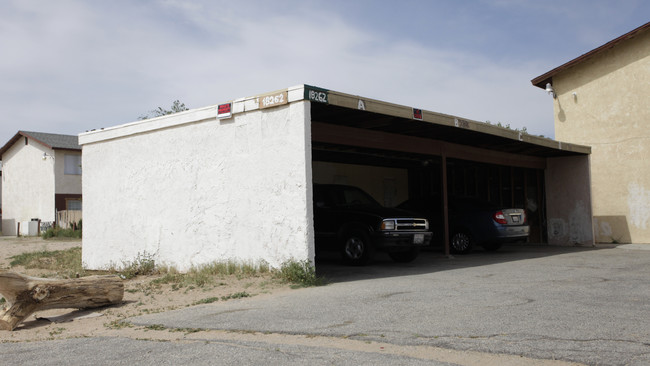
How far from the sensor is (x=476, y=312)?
650 centimetres

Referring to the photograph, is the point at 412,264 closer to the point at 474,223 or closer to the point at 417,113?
the point at 474,223

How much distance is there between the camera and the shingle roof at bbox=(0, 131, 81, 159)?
35.9 meters

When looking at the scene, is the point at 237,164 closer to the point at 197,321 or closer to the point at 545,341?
the point at 197,321

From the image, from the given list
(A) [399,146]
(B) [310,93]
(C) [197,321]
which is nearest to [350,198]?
(A) [399,146]

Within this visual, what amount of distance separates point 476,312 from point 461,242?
29.6 feet

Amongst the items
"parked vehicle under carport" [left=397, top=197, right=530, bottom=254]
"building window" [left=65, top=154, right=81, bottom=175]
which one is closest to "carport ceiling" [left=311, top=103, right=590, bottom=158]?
"parked vehicle under carport" [left=397, top=197, right=530, bottom=254]

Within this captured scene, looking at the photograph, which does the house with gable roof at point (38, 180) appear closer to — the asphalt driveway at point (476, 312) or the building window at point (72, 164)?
the building window at point (72, 164)

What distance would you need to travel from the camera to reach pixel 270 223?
10.1 metres

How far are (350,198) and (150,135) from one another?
4.75m

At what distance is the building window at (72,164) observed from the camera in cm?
3584

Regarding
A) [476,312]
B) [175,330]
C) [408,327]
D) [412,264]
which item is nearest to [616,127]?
[412,264]

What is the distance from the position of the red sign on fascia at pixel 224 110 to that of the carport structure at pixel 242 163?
0.07 ft

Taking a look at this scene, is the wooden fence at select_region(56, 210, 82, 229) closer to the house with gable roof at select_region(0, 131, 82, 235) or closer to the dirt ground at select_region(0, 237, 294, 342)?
the house with gable roof at select_region(0, 131, 82, 235)

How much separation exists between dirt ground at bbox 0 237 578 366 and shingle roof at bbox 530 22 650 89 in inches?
578
